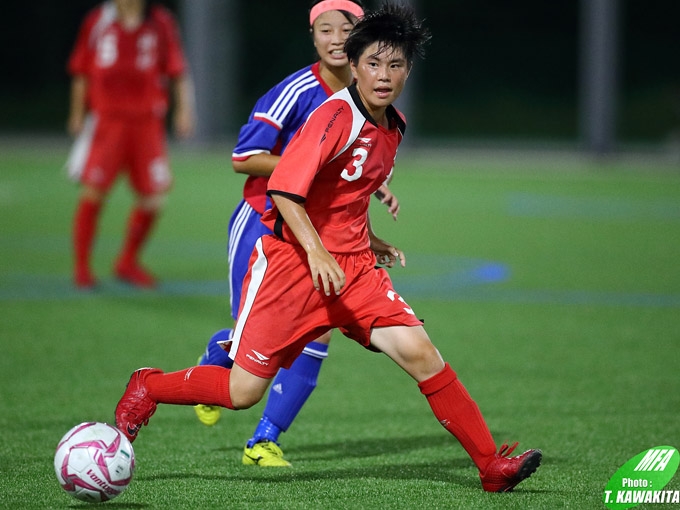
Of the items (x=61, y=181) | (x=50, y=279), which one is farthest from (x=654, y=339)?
(x=61, y=181)

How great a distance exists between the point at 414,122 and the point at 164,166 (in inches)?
671

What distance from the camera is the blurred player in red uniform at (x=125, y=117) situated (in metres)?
10.1

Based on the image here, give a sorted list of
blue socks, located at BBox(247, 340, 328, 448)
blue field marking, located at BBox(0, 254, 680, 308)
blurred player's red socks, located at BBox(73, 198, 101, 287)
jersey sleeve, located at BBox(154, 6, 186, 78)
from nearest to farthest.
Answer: blue socks, located at BBox(247, 340, 328, 448) < blue field marking, located at BBox(0, 254, 680, 308) < blurred player's red socks, located at BBox(73, 198, 101, 287) < jersey sleeve, located at BBox(154, 6, 186, 78)

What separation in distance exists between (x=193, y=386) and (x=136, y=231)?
5.69 m

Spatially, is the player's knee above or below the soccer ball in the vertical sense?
above

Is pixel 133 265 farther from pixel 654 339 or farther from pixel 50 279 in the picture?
pixel 654 339

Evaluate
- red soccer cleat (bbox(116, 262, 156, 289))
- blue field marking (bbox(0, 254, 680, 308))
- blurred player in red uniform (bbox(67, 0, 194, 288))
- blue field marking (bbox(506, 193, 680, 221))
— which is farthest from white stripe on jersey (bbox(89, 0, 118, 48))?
→ blue field marking (bbox(506, 193, 680, 221))

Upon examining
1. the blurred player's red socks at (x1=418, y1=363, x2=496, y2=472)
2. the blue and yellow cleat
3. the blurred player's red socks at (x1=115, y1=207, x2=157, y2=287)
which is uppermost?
the blurred player's red socks at (x1=418, y1=363, x2=496, y2=472)

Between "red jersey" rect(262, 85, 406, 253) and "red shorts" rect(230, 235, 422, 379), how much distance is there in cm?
11

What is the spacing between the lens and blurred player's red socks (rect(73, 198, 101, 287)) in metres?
9.96

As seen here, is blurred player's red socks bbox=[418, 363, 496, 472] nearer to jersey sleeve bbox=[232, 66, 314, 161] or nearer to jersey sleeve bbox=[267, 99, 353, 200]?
jersey sleeve bbox=[267, 99, 353, 200]

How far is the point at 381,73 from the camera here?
4449mm

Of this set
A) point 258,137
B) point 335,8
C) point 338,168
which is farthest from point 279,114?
point 338,168

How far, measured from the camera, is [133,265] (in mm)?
10273
